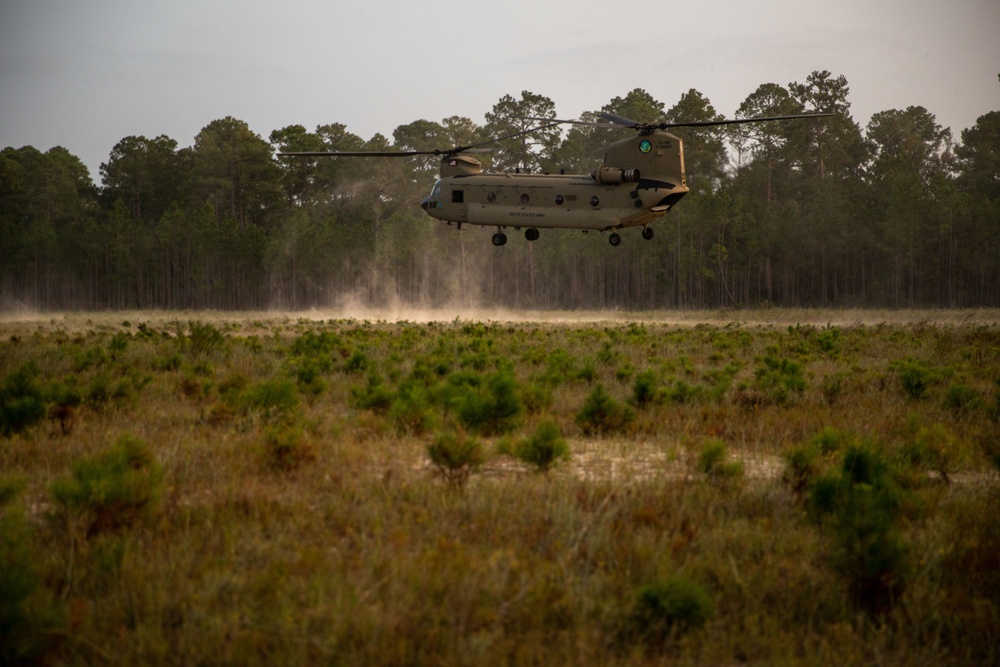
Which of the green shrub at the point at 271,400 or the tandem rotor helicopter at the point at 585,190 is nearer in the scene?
the green shrub at the point at 271,400

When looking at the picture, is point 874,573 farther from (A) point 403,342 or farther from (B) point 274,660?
(A) point 403,342

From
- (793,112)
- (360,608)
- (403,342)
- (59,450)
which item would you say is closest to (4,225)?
(403,342)

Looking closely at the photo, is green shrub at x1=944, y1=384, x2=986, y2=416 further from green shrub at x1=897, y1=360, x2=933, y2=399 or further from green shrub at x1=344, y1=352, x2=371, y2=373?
green shrub at x1=344, y1=352, x2=371, y2=373

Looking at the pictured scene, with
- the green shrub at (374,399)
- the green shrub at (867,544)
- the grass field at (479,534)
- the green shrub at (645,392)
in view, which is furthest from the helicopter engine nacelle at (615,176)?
the green shrub at (867,544)

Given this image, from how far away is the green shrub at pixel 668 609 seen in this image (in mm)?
4477

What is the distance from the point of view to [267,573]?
4824 mm

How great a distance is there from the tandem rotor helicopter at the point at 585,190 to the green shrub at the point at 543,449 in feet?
61.9

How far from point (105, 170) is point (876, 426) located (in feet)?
339

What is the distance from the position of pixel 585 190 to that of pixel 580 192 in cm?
17

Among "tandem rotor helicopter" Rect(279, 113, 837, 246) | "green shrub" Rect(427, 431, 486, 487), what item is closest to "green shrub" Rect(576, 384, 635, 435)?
"green shrub" Rect(427, 431, 486, 487)

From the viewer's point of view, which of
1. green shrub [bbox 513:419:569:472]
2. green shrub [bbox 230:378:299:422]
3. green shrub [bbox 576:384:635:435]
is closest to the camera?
green shrub [bbox 513:419:569:472]

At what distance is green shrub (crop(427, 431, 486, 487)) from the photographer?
7258 mm

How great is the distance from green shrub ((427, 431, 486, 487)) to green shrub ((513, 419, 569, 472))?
1.66 ft

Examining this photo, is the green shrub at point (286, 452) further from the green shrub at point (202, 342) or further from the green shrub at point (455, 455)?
the green shrub at point (202, 342)
